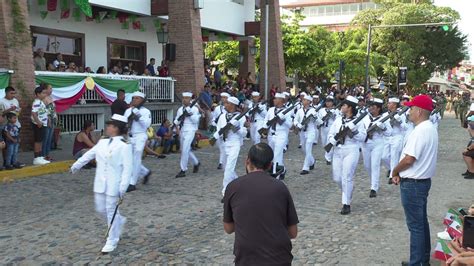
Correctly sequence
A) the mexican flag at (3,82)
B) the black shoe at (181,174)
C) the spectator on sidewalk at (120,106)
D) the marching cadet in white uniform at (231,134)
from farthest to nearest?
1. the spectator on sidewalk at (120,106)
2. the mexican flag at (3,82)
3. the black shoe at (181,174)
4. the marching cadet in white uniform at (231,134)

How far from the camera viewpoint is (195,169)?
36.9ft

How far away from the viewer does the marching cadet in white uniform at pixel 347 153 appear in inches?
300

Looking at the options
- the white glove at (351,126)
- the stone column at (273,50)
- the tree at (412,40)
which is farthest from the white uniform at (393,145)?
the tree at (412,40)

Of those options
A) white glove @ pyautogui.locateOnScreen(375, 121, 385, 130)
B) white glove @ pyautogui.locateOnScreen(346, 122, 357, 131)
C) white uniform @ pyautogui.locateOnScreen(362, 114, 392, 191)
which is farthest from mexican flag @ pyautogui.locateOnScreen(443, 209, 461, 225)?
white uniform @ pyautogui.locateOnScreen(362, 114, 392, 191)

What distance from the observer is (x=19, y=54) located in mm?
12328

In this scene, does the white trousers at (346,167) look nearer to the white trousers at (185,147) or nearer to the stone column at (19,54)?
the white trousers at (185,147)

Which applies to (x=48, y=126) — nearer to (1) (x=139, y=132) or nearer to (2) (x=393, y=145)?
(1) (x=139, y=132)

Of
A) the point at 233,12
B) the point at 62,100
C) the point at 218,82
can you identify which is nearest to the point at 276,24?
the point at 233,12

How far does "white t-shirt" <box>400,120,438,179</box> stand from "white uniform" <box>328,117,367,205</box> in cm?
268

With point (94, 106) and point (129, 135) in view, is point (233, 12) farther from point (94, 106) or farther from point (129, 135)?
point (129, 135)

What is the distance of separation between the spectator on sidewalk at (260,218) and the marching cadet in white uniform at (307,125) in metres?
8.21

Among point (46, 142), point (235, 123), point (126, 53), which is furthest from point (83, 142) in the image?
point (126, 53)

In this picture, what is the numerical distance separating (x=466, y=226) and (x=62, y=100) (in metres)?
12.0

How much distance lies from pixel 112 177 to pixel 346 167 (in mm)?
3640
